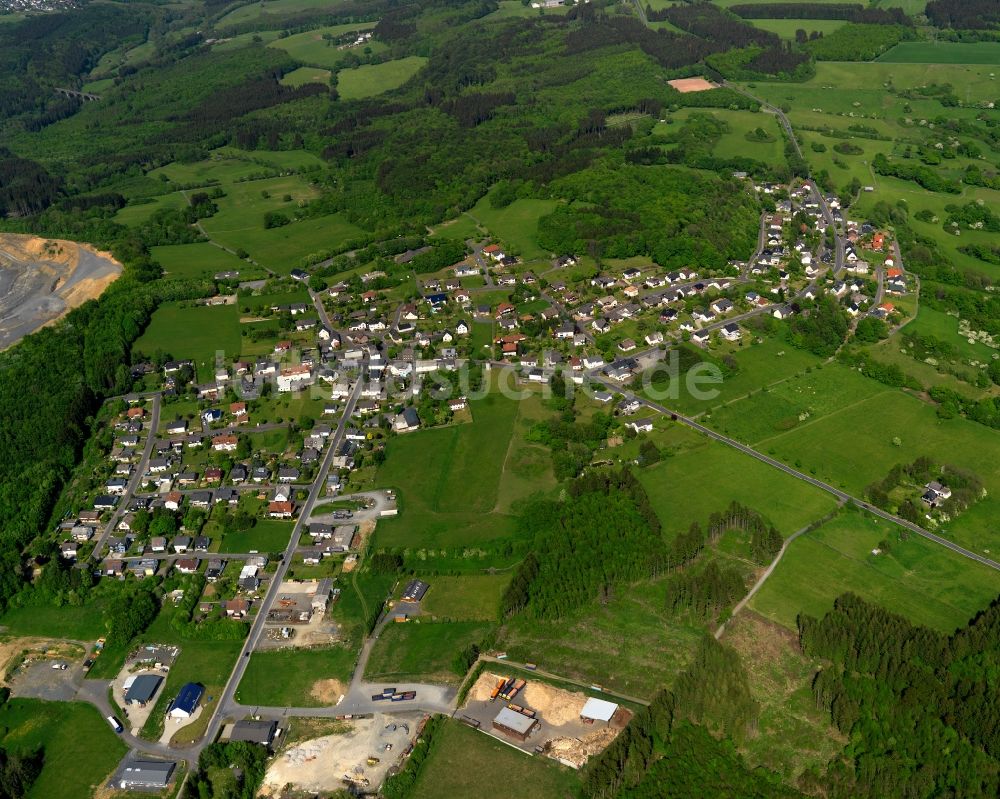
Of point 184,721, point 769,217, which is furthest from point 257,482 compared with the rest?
point 769,217

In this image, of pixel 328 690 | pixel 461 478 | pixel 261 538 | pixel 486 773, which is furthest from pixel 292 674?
pixel 461 478

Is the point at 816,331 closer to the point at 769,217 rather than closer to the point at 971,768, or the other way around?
the point at 769,217

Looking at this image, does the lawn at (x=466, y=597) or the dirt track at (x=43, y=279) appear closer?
the lawn at (x=466, y=597)

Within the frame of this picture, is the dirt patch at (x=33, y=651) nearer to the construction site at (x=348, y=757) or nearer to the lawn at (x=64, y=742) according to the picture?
the lawn at (x=64, y=742)

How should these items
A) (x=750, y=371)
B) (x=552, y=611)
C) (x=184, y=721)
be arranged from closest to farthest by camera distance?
(x=184, y=721)
(x=552, y=611)
(x=750, y=371)

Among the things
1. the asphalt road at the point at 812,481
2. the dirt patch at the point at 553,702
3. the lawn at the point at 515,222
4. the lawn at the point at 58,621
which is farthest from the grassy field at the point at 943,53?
the lawn at the point at 58,621

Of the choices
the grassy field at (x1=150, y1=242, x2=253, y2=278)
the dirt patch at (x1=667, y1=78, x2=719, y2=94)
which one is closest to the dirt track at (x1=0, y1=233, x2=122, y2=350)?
the grassy field at (x1=150, y1=242, x2=253, y2=278)
